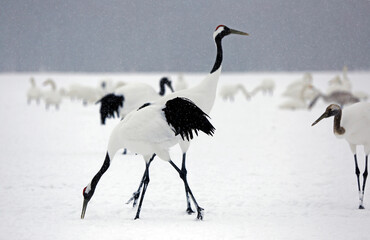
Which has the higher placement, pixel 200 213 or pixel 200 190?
pixel 200 190

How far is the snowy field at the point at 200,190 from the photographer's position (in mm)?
5047

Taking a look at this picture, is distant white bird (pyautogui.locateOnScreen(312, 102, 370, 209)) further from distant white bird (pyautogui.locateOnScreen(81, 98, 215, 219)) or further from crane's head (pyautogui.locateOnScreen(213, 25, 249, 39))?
distant white bird (pyautogui.locateOnScreen(81, 98, 215, 219))

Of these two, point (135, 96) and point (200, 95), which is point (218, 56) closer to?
point (200, 95)

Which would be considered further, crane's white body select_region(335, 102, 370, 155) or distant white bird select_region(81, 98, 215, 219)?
crane's white body select_region(335, 102, 370, 155)

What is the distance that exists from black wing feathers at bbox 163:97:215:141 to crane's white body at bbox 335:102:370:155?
6.01 ft

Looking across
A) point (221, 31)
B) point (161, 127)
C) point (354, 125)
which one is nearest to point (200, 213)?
point (161, 127)

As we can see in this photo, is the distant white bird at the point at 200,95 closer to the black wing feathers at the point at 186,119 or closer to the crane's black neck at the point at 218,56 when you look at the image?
the crane's black neck at the point at 218,56

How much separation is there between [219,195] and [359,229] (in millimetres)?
2007

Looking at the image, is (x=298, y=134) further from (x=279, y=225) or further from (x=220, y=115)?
(x=279, y=225)

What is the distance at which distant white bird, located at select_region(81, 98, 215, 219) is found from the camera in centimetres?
534

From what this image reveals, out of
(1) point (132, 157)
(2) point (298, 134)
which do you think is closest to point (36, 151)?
(1) point (132, 157)

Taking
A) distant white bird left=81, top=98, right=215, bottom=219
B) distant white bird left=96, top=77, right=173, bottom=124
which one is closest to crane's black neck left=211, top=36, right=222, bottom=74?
distant white bird left=81, top=98, right=215, bottom=219

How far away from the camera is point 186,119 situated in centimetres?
531

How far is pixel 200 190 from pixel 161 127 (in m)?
1.79
